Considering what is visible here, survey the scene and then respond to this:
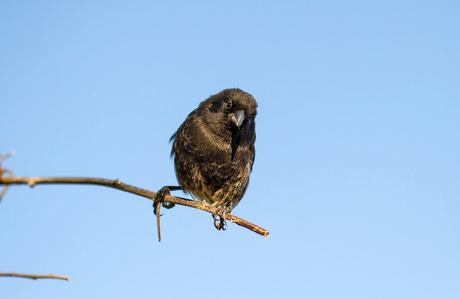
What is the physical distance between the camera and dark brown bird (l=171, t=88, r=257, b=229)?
262 inches

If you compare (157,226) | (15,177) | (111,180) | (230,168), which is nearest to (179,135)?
(230,168)

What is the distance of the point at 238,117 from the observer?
6.54 m

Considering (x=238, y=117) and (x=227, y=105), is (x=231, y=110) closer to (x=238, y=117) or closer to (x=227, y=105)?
(x=227, y=105)

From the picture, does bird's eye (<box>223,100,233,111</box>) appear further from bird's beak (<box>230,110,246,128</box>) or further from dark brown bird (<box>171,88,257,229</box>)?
bird's beak (<box>230,110,246,128</box>)

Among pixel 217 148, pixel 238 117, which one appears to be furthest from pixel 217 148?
pixel 238 117

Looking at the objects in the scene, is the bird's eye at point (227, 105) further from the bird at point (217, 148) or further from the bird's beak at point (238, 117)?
the bird's beak at point (238, 117)

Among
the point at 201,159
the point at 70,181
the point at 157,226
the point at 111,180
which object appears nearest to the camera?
the point at 70,181

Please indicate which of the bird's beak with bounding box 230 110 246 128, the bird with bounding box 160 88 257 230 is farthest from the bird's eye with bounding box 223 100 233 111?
the bird's beak with bounding box 230 110 246 128

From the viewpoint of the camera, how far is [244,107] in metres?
6.72

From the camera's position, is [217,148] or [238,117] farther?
[217,148]

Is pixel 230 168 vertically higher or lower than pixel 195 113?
lower

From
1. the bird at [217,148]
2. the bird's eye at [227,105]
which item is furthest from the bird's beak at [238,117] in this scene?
the bird's eye at [227,105]

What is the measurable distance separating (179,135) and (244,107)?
900mm

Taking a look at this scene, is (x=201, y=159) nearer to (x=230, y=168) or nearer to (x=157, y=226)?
(x=230, y=168)
